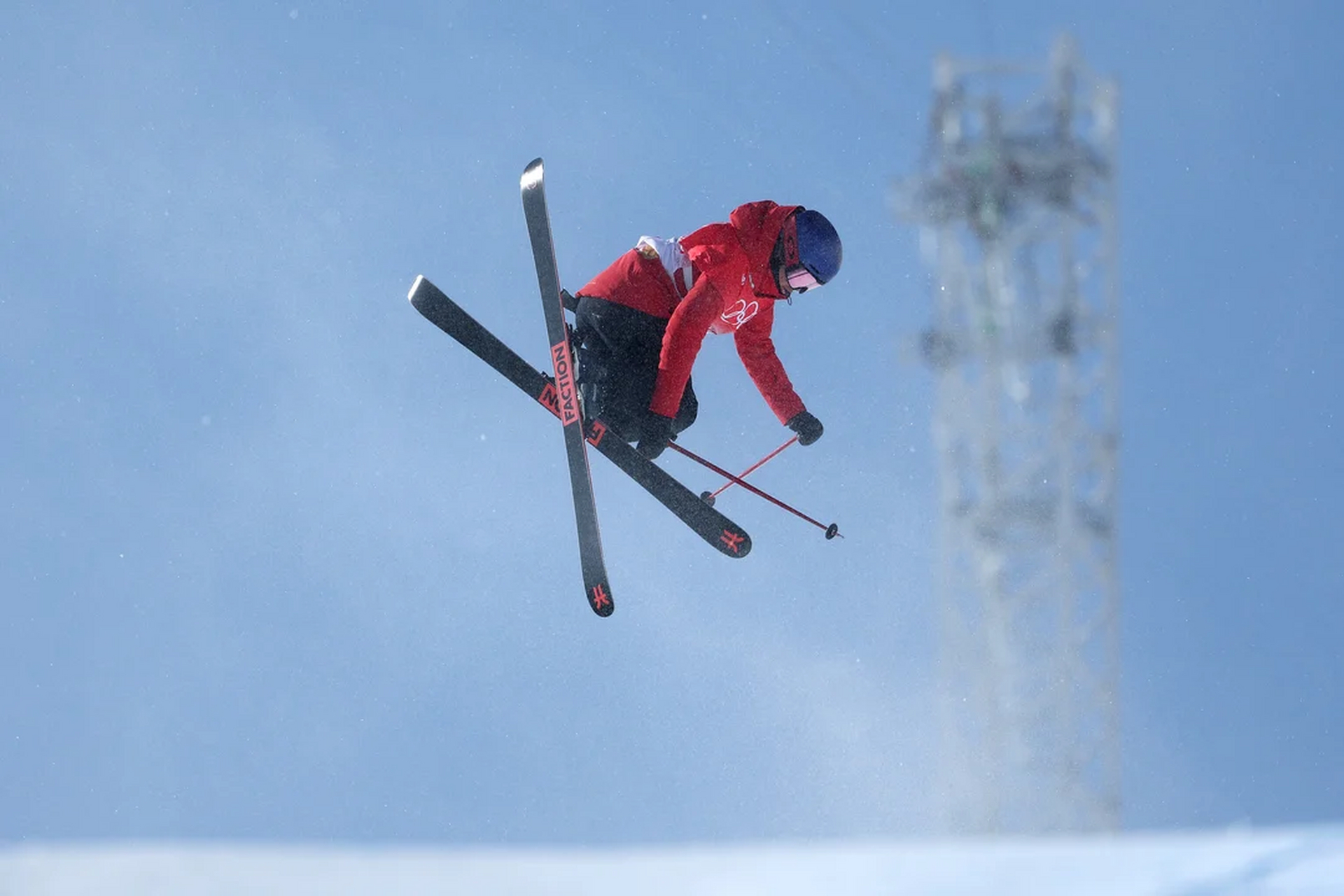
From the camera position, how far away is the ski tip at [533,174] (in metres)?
5.20

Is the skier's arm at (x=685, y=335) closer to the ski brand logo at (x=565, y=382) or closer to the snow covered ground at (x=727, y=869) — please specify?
the ski brand logo at (x=565, y=382)

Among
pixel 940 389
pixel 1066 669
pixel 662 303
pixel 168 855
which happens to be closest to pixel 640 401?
pixel 662 303

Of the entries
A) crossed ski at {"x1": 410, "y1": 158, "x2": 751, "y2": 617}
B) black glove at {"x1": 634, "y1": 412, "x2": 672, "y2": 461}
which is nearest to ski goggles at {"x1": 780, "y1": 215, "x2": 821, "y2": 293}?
black glove at {"x1": 634, "y1": 412, "x2": 672, "y2": 461}

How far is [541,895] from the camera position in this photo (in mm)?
1722

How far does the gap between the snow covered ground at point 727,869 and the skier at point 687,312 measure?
2879 millimetres

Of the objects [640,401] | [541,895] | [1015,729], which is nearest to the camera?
[541,895]

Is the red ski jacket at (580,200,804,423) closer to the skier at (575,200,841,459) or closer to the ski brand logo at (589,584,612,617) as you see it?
the skier at (575,200,841,459)

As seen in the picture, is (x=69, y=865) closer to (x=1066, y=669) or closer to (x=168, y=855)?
(x=168, y=855)

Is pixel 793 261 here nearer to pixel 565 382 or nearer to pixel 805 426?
pixel 805 426

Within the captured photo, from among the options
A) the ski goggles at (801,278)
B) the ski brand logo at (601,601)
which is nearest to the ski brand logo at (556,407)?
the ski brand logo at (601,601)

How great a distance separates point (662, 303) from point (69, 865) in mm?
3425

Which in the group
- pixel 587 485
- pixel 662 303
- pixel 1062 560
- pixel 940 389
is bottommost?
pixel 587 485

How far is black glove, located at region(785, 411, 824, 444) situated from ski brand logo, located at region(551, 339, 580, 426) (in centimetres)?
82

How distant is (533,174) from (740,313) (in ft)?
3.47
